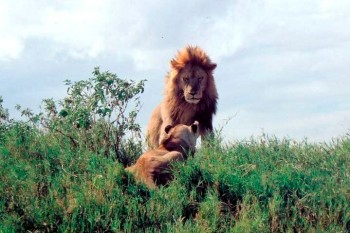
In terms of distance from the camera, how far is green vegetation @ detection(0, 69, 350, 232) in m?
5.98

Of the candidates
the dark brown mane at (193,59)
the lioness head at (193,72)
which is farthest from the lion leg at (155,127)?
the dark brown mane at (193,59)

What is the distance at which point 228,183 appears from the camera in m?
6.57

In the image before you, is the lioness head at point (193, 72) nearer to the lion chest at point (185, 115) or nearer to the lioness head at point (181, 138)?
the lion chest at point (185, 115)

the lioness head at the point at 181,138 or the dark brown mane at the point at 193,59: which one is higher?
the dark brown mane at the point at 193,59

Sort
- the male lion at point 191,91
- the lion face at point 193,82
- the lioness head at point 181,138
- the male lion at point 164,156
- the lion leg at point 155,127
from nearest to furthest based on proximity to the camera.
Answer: the male lion at point 164,156, the lioness head at point 181,138, the lion face at point 193,82, the male lion at point 191,91, the lion leg at point 155,127

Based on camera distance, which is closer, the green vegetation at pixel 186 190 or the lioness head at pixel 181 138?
the green vegetation at pixel 186 190

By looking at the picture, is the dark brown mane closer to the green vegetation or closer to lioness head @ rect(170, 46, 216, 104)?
lioness head @ rect(170, 46, 216, 104)

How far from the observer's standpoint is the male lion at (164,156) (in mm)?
6738

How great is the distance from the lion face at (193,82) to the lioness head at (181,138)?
5.15 feet

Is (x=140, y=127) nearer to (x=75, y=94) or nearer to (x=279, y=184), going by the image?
(x=75, y=94)

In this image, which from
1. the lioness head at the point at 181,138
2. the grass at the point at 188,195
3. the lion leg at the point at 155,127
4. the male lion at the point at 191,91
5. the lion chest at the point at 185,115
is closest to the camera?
the grass at the point at 188,195

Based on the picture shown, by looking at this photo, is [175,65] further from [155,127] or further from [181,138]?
[181,138]

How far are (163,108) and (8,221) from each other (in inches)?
176

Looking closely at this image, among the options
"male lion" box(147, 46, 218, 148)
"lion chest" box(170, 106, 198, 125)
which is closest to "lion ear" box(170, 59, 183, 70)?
"male lion" box(147, 46, 218, 148)
